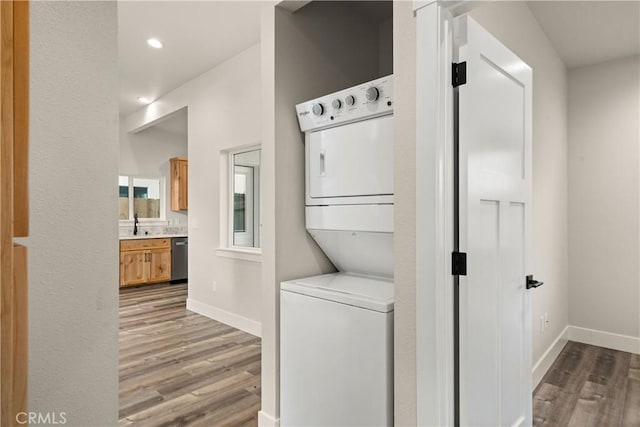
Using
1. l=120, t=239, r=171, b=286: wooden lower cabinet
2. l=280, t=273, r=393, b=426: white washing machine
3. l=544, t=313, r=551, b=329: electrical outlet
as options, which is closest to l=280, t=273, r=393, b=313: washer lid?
l=280, t=273, r=393, b=426: white washing machine

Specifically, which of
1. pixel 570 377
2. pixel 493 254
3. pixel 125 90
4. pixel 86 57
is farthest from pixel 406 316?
pixel 125 90

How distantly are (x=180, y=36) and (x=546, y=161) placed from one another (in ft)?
11.3

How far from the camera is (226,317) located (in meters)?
4.34

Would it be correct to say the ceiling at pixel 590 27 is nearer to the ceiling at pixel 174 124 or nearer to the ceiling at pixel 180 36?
the ceiling at pixel 180 36

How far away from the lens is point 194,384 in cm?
279

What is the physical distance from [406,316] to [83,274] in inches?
44.3

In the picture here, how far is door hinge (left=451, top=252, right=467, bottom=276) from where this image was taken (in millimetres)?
1433

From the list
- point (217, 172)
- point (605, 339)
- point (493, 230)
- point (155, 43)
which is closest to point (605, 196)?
point (605, 339)

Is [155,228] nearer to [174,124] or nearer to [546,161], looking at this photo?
[174,124]

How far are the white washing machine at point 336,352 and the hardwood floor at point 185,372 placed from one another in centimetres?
56

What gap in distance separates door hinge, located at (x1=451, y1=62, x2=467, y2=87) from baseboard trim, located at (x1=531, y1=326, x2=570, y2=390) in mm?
2010

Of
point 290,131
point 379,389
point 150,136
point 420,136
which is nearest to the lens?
point 420,136

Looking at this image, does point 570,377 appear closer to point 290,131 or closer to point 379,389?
point 379,389

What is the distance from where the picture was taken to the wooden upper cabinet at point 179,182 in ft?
23.1
